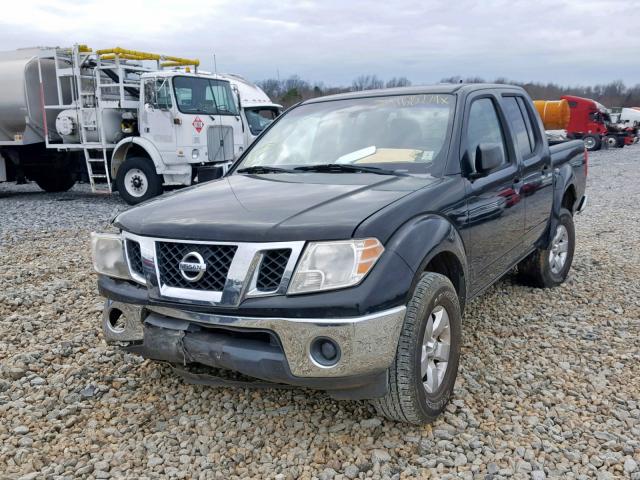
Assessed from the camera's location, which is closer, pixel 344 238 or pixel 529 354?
pixel 344 238

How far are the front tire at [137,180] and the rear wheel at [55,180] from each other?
8.99 ft

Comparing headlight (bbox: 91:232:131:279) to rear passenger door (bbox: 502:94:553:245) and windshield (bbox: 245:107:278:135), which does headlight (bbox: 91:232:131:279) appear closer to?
rear passenger door (bbox: 502:94:553:245)

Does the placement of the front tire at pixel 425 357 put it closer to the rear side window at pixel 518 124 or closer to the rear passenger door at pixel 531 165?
the rear passenger door at pixel 531 165

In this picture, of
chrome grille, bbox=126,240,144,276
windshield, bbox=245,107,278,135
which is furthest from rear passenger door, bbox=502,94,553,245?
windshield, bbox=245,107,278,135

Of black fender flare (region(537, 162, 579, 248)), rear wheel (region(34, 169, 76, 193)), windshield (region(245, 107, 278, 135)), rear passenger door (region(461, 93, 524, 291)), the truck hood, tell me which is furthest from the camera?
windshield (region(245, 107, 278, 135))

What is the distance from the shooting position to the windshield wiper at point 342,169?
357 cm

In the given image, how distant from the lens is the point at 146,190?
12.1m

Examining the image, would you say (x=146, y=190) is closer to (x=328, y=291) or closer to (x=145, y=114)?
(x=145, y=114)

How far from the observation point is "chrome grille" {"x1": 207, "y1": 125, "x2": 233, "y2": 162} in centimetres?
1209

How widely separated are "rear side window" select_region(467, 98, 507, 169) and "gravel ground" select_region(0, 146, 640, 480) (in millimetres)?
1432

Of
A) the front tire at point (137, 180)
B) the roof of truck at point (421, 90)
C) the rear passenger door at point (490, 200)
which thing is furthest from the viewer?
the front tire at point (137, 180)

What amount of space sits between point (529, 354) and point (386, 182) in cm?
171

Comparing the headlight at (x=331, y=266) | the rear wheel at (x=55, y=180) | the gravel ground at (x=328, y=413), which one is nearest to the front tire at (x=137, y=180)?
the rear wheel at (x=55, y=180)

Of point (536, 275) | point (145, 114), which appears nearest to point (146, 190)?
point (145, 114)
